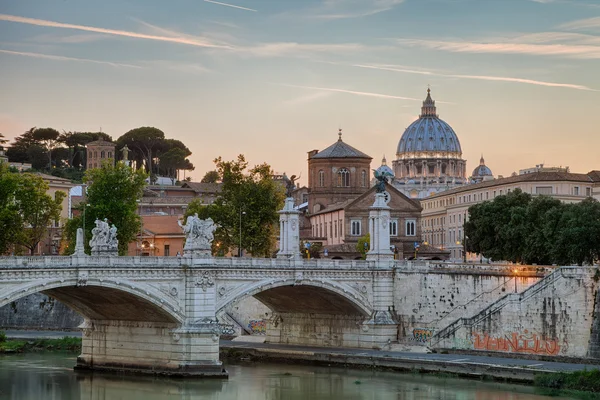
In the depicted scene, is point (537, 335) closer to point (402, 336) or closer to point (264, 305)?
point (402, 336)

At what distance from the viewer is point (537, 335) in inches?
2144

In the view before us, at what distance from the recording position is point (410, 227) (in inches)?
3959

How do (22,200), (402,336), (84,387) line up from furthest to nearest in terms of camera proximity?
(22,200)
(402,336)
(84,387)

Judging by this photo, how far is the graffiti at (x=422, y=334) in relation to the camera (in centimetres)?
5941

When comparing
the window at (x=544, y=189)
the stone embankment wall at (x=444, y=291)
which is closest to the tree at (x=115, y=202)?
the stone embankment wall at (x=444, y=291)

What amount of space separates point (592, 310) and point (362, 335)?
11.7 m

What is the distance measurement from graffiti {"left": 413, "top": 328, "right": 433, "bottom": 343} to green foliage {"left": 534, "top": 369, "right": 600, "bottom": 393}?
10.7 m

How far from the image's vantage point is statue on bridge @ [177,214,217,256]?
53.8m

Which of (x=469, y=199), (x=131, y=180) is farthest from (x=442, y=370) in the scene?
(x=469, y=199)

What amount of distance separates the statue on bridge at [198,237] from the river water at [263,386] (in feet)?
17.4

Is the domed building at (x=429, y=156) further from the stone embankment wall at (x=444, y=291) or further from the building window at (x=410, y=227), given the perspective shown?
the stone embankment wall at (x=444, y=291)

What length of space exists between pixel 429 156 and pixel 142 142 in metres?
51.4

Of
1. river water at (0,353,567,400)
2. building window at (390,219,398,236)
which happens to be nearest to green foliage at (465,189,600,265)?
river water at (0,353,567,400)

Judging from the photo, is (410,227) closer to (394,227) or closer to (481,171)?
(394,227)
